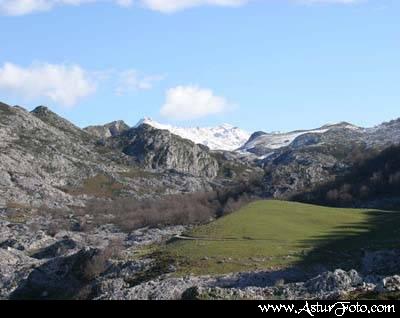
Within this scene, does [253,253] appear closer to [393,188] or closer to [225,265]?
[225,265]

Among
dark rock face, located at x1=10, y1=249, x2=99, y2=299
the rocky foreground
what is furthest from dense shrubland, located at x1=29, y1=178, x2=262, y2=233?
dark rock face, located at x1=10, y1=249, x2=99, y2=299

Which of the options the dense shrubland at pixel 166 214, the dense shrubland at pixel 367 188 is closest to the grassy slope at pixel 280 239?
the dense shrubland at pixel 367 188

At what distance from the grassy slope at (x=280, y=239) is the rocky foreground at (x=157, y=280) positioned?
312 centimetres

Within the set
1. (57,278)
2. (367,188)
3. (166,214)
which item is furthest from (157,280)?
(367,188)

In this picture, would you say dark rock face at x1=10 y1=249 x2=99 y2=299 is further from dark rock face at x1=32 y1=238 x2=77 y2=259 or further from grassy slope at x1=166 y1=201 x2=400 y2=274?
dark rock face at x1=32 y1=238 x2=77 y2=259

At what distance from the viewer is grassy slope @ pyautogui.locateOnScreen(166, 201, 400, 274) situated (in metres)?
62.0

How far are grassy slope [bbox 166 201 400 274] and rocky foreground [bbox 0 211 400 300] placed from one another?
3.12 meters

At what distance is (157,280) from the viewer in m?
57.5

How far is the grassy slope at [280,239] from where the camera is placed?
62031 mm

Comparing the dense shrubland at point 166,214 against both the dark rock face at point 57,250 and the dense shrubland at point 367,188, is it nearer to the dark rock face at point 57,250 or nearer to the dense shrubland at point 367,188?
the dense shrubland at point 367,188

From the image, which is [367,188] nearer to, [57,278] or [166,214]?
[166,214]

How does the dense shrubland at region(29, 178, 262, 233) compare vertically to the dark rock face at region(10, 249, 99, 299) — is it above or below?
above

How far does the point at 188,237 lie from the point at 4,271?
2494 cm

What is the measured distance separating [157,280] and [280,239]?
1924 centimetres
